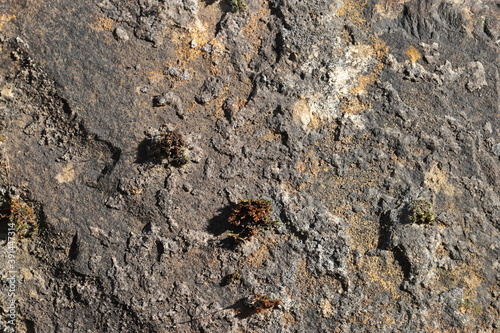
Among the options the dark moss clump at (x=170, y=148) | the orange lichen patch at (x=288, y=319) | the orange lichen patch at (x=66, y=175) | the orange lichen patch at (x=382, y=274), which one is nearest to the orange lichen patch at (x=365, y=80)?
the orange lichen patch at (x=382, y=274)

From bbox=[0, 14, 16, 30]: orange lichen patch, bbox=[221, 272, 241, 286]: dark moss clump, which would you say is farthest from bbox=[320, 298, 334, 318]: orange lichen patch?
bbox=[0, 14, 16, 30]: orange lichen patch

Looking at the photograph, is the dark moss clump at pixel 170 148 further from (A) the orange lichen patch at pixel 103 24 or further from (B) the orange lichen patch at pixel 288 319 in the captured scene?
(B) the orange lichen patch at pixel 288 319

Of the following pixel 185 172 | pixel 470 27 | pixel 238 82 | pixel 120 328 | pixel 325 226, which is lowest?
pixel 120 328

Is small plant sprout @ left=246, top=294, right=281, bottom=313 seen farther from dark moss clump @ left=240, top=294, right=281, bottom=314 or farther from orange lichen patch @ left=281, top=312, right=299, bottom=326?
orange lichen patch @ left=281, top=312, right=299, bottom=326

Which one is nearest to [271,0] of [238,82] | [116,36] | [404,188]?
[238,82]

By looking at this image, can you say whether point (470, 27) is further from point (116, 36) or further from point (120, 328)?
point (120, 328)
